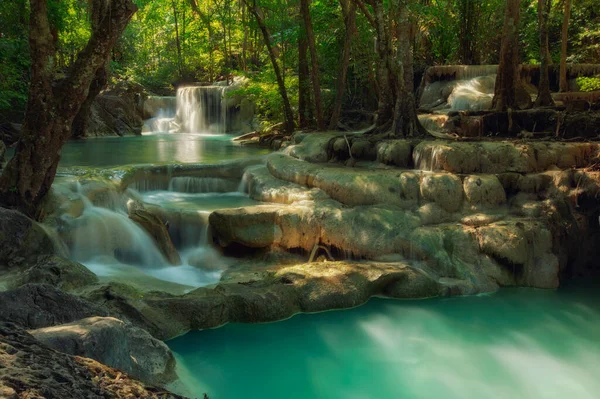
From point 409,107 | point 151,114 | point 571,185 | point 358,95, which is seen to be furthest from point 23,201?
point 151,114

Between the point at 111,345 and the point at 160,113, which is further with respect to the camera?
the point at 160,113

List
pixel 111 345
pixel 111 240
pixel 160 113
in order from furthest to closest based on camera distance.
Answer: pixel 160 113 → pixel 111 240 → pixel 111 345

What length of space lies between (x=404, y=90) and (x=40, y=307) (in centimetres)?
811

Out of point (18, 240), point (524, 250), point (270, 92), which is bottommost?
point (524, 250)

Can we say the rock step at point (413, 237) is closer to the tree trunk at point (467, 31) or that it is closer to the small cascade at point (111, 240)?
the small cascade at point (111, 240)

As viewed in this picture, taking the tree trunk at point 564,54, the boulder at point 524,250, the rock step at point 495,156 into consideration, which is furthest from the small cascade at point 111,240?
the tree trunk at point 564,54

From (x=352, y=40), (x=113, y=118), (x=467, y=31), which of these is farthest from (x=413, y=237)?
(x=113, y=118)

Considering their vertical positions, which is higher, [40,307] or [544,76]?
[544,76]

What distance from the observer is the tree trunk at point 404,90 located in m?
9.83

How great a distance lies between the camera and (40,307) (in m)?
3.34

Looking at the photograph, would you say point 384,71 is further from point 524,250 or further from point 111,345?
point 111,345

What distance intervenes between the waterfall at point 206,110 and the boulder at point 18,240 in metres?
16.7

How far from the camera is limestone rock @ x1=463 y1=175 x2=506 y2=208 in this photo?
793 cm

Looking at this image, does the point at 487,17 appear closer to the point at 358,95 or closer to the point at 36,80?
the point at 358,95
